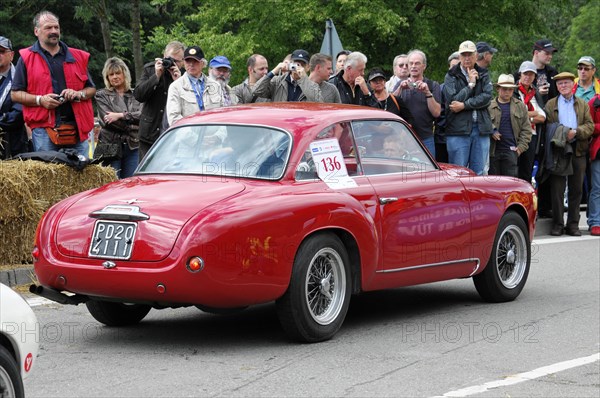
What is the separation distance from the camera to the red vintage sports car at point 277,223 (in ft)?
Answer: 24.2

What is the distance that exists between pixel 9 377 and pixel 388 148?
4913 mm

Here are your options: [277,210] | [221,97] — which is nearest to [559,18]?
[221,97]

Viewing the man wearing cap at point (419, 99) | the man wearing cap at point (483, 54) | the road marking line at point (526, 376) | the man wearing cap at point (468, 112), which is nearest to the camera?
the road marking line at point (526, 376)

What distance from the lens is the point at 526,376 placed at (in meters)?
7.15

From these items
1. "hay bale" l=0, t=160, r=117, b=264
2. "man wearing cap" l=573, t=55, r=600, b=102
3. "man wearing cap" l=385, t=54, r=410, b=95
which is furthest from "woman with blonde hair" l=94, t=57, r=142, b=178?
"man wearing cap" l=573, t=55, r=600, b=102

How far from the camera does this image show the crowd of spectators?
39.5 ft

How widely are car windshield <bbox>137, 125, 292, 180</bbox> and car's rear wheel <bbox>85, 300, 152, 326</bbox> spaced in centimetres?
107

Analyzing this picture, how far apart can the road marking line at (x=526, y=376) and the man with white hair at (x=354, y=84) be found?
6.39 meters

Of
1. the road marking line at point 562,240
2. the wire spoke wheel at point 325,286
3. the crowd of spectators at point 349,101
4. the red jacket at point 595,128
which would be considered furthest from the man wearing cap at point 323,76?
the red jacket at point 595,128

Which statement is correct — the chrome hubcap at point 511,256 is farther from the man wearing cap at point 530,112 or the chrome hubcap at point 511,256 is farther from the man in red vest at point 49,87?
the man wearing cap at point 530,112

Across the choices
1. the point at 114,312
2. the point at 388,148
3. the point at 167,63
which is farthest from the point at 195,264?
the point at 167,63

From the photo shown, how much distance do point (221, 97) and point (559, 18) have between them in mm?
64058

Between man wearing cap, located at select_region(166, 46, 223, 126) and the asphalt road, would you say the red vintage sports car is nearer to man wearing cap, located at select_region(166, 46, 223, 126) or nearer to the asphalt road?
the asphalt road

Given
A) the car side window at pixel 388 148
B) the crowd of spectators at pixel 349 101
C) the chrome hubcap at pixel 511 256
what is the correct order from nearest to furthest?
the car side window at pixel 388 148 < the chrome hubcap at pixel 511 256 < the crowd of spectators at pixel 349 101
